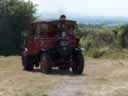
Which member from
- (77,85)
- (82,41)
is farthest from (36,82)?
(82,41)

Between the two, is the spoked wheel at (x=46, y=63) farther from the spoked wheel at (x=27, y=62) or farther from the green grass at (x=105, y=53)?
the green grass at (x=105, y=53)

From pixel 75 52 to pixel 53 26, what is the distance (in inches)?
59.4

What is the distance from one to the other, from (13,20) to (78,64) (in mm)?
27089

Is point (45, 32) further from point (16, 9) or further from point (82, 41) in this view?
point (16, 9)

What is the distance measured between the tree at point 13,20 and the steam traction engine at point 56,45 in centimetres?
2367

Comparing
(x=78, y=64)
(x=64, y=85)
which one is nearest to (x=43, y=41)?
(x=78, y=64)

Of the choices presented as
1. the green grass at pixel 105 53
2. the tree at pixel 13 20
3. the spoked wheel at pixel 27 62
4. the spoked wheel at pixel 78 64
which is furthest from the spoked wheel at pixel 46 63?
the tree at pixel 13 20

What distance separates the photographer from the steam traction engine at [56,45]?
21.8m

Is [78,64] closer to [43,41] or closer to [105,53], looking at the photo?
[43,41]

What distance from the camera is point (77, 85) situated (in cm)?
1680

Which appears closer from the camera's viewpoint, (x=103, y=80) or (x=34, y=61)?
(x=103, y=80)

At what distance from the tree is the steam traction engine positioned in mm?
23669

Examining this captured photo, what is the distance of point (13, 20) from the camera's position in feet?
159

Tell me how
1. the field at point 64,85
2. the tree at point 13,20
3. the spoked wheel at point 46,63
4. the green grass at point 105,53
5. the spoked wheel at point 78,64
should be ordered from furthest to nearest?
the tree at point 13,20 < the green grass at point 105,53 < the spoked wheel at point 78,64 < the spoked wheel at point 46,63 < the field at point 64,85
